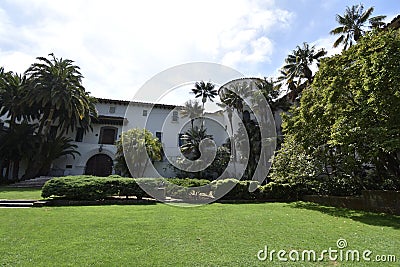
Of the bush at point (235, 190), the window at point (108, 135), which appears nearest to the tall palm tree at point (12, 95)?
the window at point (108, 135)

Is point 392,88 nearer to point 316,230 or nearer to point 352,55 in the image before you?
point 352,55

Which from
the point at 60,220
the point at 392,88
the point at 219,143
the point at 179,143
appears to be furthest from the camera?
the point at 219,143

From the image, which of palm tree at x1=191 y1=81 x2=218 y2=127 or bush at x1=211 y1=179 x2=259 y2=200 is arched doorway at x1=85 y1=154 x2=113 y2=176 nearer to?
palm tree at x1=191 y1=81 x2=218 y2=127

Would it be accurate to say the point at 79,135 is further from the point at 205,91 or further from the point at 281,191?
the point at 281,191

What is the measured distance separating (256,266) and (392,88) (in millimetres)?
8445

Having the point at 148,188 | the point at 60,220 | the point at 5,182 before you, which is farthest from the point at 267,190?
the point at 5,182

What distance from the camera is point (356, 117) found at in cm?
966

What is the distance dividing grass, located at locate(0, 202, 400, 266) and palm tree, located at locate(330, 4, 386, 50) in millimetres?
17642

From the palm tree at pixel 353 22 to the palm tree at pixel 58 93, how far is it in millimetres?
24679

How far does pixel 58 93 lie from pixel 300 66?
23.0 meters

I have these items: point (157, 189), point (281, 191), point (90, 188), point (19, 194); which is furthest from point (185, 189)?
point (19, 194)

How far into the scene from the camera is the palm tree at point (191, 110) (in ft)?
101

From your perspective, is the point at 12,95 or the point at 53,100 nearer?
the point at 53,100

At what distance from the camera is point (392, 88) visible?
29.2ft
